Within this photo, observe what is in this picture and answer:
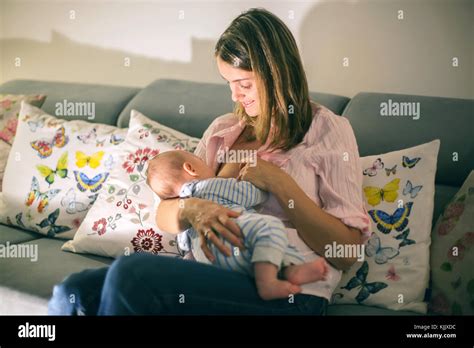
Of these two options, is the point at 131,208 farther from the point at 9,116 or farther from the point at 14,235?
the point at 9,116

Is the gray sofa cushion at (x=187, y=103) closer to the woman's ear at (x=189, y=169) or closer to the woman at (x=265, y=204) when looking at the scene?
the woman at (x=265, y=204)

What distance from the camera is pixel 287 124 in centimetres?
166

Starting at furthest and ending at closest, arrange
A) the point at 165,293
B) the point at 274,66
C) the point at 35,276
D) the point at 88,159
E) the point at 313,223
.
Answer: the point at 88,159, the point at 35,276, the point at 274,66, the point at 313,223, the point at 165,293

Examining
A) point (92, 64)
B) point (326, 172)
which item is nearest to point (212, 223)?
point (326, 172)

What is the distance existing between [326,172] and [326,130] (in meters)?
0.12

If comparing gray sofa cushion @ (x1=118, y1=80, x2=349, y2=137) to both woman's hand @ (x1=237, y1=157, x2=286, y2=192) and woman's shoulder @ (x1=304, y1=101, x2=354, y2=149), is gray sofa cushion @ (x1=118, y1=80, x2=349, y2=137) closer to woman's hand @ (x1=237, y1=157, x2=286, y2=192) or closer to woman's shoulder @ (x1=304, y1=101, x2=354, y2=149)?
woman's shoulder @ (x1=304, y1=101, x2=354, y2=149)

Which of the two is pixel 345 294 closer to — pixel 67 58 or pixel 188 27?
pixel 188 27

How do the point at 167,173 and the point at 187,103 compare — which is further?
the point at 187,103

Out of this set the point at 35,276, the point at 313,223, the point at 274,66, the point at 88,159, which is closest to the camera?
the point at 313,223

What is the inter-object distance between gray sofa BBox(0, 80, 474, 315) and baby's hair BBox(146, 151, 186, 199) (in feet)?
1.12

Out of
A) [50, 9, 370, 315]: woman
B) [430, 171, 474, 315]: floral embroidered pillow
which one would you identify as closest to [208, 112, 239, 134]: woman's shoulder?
[50, 9, 370, 315]: woman

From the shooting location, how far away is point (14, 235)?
82.6 inches

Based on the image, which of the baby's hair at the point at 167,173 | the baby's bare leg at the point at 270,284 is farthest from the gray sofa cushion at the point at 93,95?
the baby's bare leg at the point at 270,284

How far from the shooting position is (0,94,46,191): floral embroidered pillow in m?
2.31
